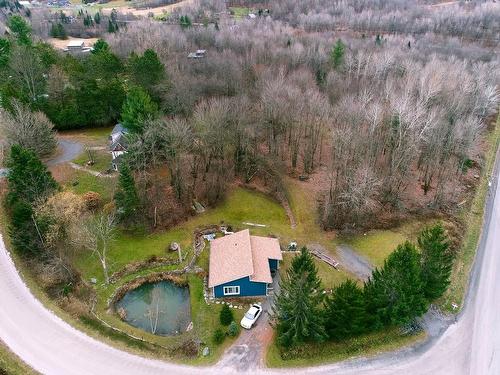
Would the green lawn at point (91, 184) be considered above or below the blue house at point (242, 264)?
above

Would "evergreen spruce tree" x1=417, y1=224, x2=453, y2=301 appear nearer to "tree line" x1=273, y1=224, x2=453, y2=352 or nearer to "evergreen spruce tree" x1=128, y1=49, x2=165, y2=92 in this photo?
"tree line" x1=273, y1=224, x2=453, y2=352

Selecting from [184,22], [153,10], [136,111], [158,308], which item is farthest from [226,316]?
[153,10]

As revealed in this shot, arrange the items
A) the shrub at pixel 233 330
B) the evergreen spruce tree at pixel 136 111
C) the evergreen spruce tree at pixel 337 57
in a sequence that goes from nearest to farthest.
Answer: the shrub at pixel 233 330 → the evergreen spruce tree at pixel 136 111 → the evergreen spruce tree at pixel 337 57

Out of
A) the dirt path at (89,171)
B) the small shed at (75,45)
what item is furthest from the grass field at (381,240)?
the small shed at (75,45)

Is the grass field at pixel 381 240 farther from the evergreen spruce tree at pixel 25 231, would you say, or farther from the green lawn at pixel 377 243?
the evergreen spruce tree at pixel 25 231

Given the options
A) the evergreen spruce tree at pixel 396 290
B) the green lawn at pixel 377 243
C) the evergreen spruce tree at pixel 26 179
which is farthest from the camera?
the green lawn at pixel 377 243

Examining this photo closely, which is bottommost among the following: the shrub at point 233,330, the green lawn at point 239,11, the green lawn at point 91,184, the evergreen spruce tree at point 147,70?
the shrub at point 233,330

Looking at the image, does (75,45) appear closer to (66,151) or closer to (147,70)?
(147,70)
